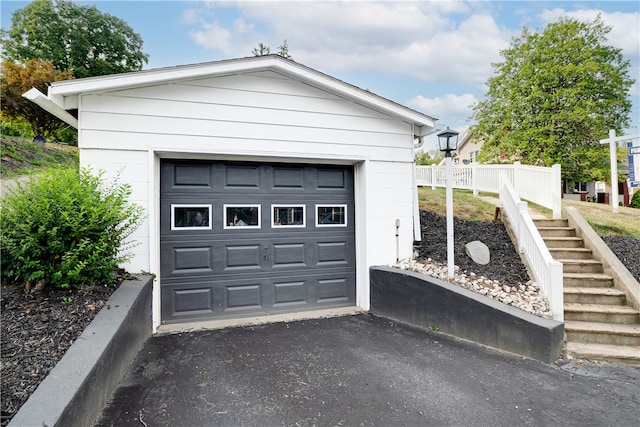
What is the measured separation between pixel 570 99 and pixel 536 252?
15.5 metres

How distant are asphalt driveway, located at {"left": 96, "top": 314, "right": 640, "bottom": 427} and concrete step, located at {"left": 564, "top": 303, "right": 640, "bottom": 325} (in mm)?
709

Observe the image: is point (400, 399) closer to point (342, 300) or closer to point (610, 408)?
point (610, 408)

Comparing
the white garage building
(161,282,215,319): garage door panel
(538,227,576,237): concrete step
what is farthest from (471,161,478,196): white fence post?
(161,282,215,319): garage door panel

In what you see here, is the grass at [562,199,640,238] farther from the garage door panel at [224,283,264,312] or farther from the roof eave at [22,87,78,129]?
the roof eave at [22,87,78,129]

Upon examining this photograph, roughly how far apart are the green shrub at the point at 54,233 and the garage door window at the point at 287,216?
226 cm

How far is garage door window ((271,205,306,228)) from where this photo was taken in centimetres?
518

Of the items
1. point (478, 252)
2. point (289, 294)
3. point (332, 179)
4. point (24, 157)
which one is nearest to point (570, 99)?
point (478, 252)

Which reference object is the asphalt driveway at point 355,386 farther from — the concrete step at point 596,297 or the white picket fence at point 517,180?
the white picket fence at point 517,180

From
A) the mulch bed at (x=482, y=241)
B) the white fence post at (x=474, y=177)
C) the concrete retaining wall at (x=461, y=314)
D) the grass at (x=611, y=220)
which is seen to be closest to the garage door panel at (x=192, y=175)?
the concrete retaining wall at (x=461, y=314)

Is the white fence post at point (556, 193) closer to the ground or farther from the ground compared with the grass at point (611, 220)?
farther from the ground

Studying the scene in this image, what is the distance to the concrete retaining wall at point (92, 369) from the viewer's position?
6.19ft

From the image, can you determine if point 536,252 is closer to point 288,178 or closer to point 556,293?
point 556,293

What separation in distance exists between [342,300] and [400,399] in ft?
8.74

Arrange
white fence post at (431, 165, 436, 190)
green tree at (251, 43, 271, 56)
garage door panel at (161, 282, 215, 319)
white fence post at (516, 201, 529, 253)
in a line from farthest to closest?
white fence post at (431, 165, 436, 190), green tree at (251, 43, 271, 56), white fence post at (516, 201, 529, 253), garage door panel at (161, 282, 215, 319)
